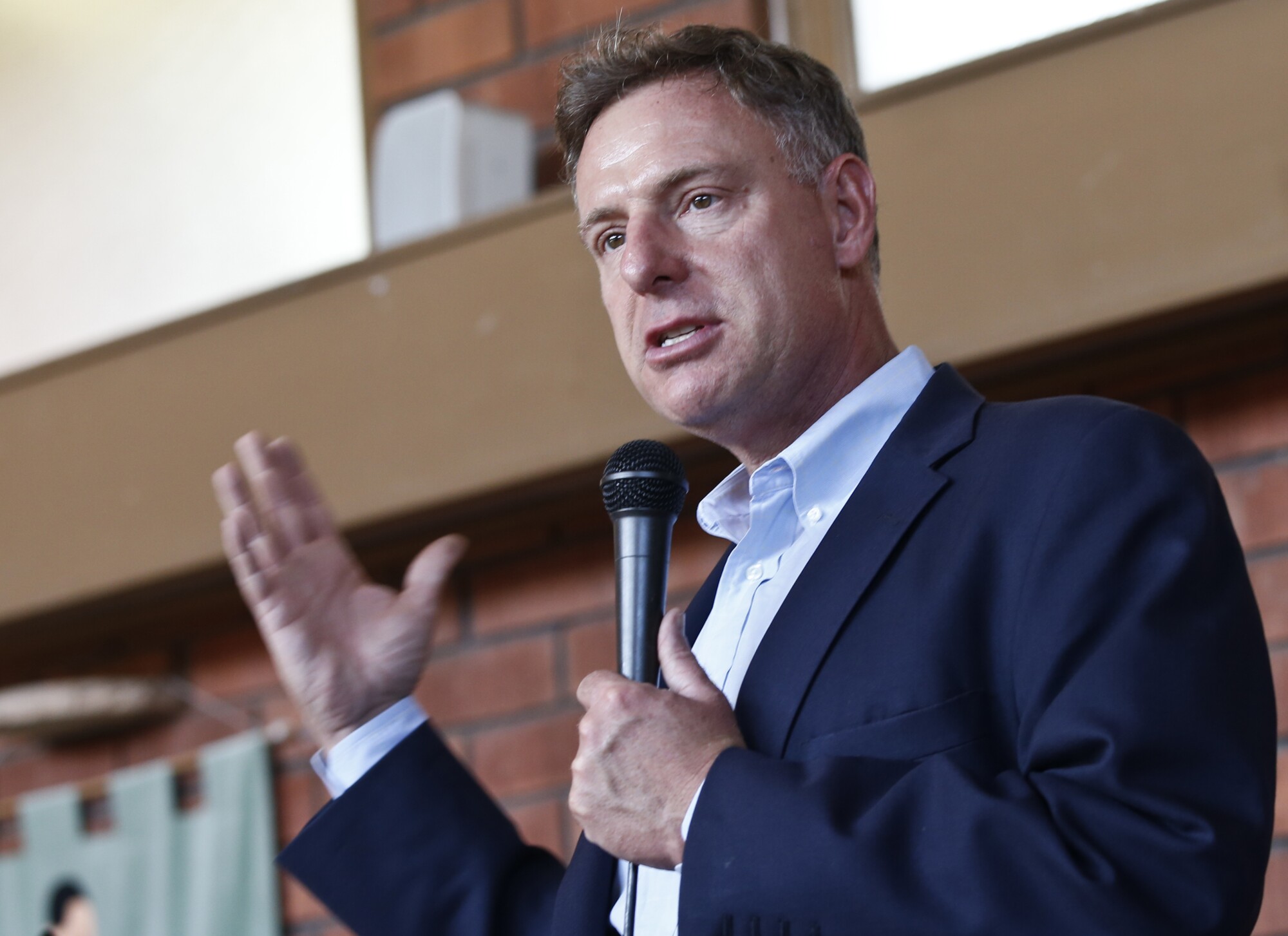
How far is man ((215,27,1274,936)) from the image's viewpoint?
37.8 inches

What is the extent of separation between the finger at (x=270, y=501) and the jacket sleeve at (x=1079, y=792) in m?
0.64

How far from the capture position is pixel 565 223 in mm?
2488

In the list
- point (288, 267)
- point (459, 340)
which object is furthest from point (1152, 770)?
point (288, 267)

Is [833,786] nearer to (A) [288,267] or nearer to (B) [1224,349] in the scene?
(B) [1224,349]

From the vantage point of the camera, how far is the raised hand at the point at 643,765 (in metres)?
1.04

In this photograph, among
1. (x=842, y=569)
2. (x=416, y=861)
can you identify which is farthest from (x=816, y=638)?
(x=416, y=861)

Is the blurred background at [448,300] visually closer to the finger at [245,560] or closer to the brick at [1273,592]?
the brick at [1273,592]

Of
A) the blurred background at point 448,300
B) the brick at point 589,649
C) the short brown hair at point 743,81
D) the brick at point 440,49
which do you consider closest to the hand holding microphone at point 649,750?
the short brown hair at point 743,81

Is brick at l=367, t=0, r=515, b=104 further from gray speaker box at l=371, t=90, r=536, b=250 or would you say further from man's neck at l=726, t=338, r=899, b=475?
man's neck at l=726, t=338, r=899, b=475

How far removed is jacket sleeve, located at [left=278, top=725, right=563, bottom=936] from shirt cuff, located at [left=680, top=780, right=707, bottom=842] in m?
0.39

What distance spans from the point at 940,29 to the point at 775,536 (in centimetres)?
124

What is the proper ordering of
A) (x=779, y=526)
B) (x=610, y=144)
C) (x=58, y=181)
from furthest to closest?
(x=58, y=181)
(x=610, y=144)
(x=779, y=526)

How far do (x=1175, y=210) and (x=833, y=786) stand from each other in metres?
1.29

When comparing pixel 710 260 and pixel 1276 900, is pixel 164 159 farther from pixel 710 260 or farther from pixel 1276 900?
pixel 1276 900
